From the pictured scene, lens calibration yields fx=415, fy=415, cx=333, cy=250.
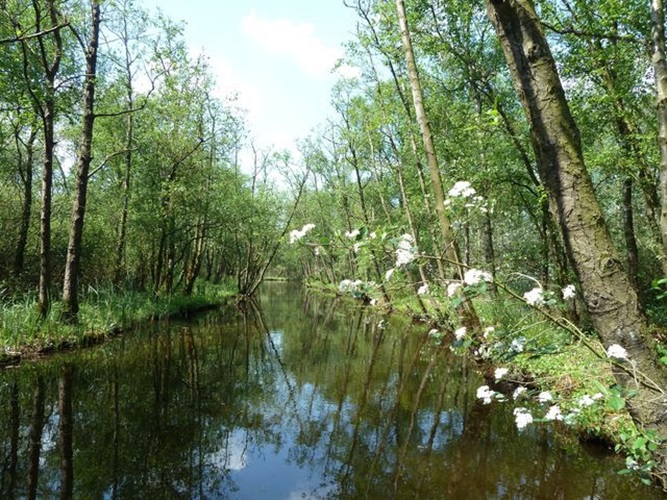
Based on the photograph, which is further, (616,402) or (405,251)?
(405,251)

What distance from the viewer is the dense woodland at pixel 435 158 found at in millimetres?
2152

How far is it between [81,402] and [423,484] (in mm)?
6195

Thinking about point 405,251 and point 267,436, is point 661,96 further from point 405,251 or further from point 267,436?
point 267,436

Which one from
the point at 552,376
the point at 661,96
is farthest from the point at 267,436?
the point at 661,96

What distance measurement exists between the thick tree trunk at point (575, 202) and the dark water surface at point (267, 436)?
12.7ft

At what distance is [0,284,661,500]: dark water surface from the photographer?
17.2 ft

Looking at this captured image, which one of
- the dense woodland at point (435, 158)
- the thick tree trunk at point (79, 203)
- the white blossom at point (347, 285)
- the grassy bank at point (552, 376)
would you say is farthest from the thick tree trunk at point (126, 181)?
the white blossom at point (347, 285)

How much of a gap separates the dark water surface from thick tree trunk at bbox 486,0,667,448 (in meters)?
3.88

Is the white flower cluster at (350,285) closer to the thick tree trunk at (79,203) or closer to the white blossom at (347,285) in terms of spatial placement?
the white blossom at (347,285)

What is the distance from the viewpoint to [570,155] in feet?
6.85

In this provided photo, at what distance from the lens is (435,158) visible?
398 inches

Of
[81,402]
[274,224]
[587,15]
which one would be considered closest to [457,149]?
[587,15]

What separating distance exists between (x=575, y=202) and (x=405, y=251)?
96cm

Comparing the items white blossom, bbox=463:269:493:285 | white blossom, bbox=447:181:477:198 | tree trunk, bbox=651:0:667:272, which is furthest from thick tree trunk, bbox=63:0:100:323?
tree trunk, bbox=651:0:667:272
